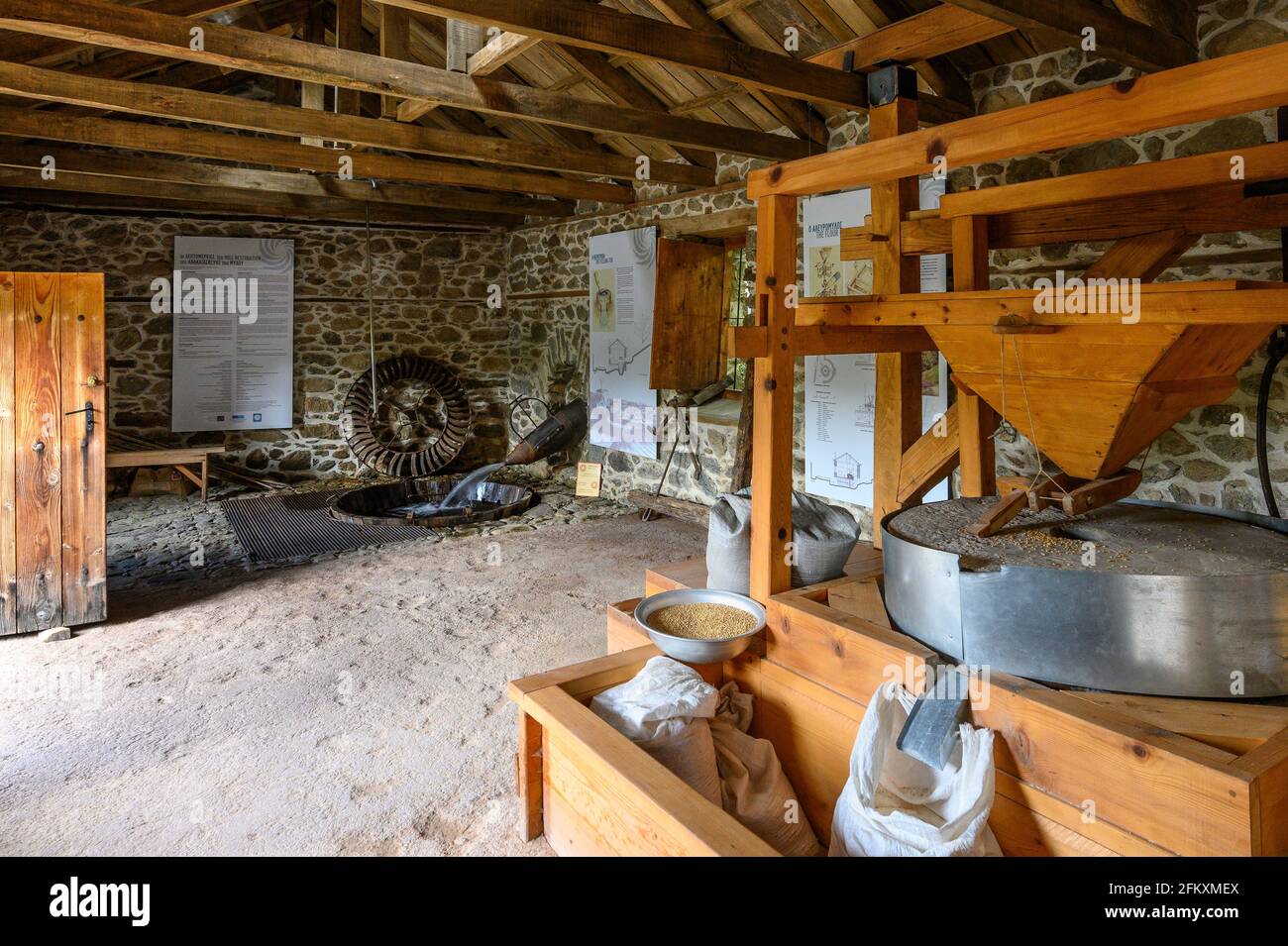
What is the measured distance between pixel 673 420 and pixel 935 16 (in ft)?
11.4

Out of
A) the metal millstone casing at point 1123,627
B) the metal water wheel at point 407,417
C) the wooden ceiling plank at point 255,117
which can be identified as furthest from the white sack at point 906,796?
the metal water wheel at point 407,417

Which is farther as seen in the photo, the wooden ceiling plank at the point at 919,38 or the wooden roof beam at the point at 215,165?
the wooden roof beam at the point at 215,165

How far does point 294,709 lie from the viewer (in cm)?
314

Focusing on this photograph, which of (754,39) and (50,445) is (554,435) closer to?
(754,39)

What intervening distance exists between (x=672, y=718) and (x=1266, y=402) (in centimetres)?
273

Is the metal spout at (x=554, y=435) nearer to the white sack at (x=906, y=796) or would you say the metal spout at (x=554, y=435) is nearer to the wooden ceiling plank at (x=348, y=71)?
the wooden ceiling plank at (x=348, y=71)

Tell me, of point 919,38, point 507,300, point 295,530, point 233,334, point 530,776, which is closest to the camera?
point 530,776

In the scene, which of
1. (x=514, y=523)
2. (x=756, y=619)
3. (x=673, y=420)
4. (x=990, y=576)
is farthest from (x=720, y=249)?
(x=990, y=576)

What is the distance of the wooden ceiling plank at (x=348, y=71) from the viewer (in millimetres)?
2988

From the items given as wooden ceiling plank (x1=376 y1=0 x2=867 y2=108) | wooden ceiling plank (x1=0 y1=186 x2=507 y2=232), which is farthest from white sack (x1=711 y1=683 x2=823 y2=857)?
wooden ceiling plank (x1=0 y1=186 x2=507 y2=232)

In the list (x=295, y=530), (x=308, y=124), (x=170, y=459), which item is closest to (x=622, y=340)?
(x=295, y=530)

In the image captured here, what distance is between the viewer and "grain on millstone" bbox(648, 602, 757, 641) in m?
2.34

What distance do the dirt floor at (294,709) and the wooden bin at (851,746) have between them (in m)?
0.43

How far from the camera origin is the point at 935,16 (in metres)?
3.53
